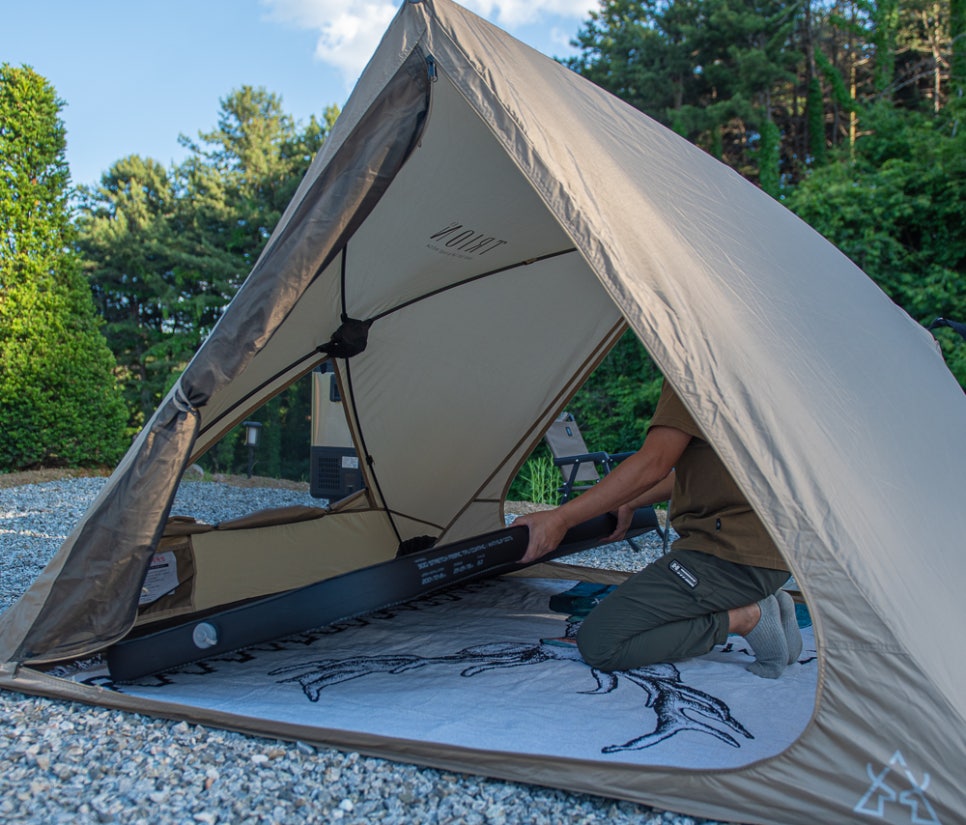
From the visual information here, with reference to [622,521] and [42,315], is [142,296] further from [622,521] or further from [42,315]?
[622,521]

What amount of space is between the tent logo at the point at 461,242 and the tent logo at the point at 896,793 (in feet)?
7.51

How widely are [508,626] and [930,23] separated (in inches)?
684

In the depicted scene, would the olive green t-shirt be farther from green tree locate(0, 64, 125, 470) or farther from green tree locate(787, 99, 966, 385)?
green tree locate(0, 64, 125, 470)

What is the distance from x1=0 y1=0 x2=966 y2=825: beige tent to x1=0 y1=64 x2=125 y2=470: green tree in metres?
8.06

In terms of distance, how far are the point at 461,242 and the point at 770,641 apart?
1910mm

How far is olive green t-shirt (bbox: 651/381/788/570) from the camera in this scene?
223 centimetres

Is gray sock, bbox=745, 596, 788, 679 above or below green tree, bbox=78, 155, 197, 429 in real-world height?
below

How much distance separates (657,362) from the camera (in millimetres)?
1765

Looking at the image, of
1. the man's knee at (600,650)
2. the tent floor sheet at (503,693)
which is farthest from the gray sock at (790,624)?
the man's knee at (600,650)

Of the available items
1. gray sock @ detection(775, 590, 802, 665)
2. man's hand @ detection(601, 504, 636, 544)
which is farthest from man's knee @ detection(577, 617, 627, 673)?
man's hand @ detection(601, 504, 636, 544)

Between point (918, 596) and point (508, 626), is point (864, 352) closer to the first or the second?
point (918, 596)

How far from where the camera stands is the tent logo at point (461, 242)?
10.2 feet

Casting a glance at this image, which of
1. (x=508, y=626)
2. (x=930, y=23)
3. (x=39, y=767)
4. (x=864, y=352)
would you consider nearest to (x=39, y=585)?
(x=39, y=767)

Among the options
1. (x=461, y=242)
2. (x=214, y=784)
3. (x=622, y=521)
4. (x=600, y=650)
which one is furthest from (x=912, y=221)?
(x=214, y=784)
